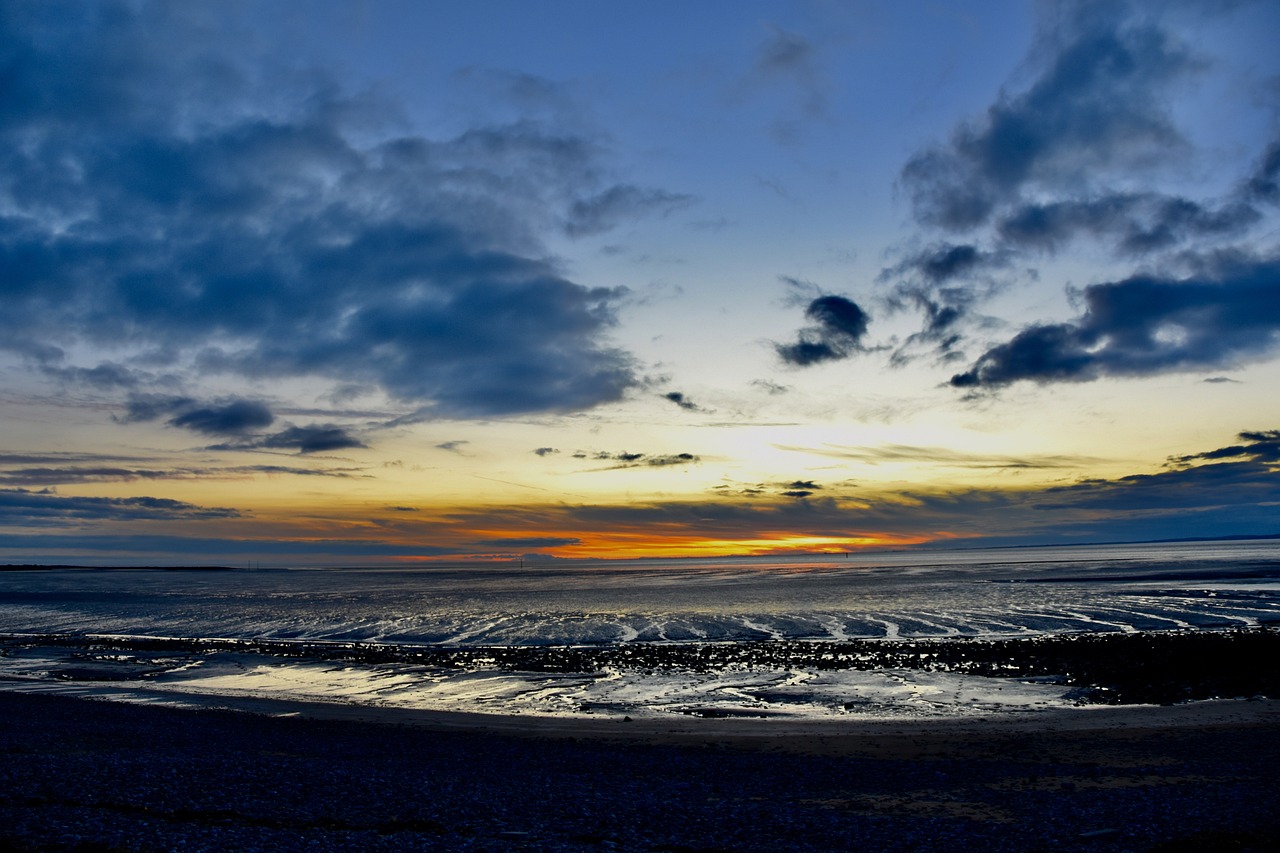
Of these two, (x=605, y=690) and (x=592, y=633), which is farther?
(x=592, y=633)

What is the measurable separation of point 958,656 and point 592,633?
2140 centimetres

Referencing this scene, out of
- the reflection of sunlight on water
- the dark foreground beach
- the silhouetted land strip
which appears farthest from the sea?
the dark foreground beach

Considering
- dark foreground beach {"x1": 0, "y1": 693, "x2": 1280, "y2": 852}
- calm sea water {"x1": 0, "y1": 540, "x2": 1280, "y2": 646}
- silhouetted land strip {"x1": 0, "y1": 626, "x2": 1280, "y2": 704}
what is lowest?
calm sea water {"x1": 0, "y1": 540, "x2": 1280, "y2": 646}

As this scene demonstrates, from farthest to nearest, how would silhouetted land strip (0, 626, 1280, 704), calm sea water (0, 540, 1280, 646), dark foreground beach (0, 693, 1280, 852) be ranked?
calm sea water (0, 540, 1280, 646) < silhouetted land strip (0, 626, 1280, 704) < dark foreground beach (0, 693, 1280, 852)

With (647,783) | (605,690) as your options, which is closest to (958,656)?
(605,690)

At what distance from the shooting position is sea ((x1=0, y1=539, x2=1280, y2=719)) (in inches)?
1027

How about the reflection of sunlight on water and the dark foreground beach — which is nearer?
the dark foreground beach

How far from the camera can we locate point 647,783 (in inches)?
615

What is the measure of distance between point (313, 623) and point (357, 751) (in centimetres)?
4050

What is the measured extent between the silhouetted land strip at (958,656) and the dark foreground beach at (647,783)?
12.0 feet

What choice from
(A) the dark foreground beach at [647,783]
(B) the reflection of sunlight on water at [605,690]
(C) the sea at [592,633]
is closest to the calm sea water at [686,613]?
(C) the sea at [592,633]

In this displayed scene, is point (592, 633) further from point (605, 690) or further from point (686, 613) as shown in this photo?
point (605, 690)

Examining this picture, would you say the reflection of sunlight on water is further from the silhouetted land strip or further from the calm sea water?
the calm sea water

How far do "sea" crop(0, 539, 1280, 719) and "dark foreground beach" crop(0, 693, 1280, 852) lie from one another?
12.0ft
